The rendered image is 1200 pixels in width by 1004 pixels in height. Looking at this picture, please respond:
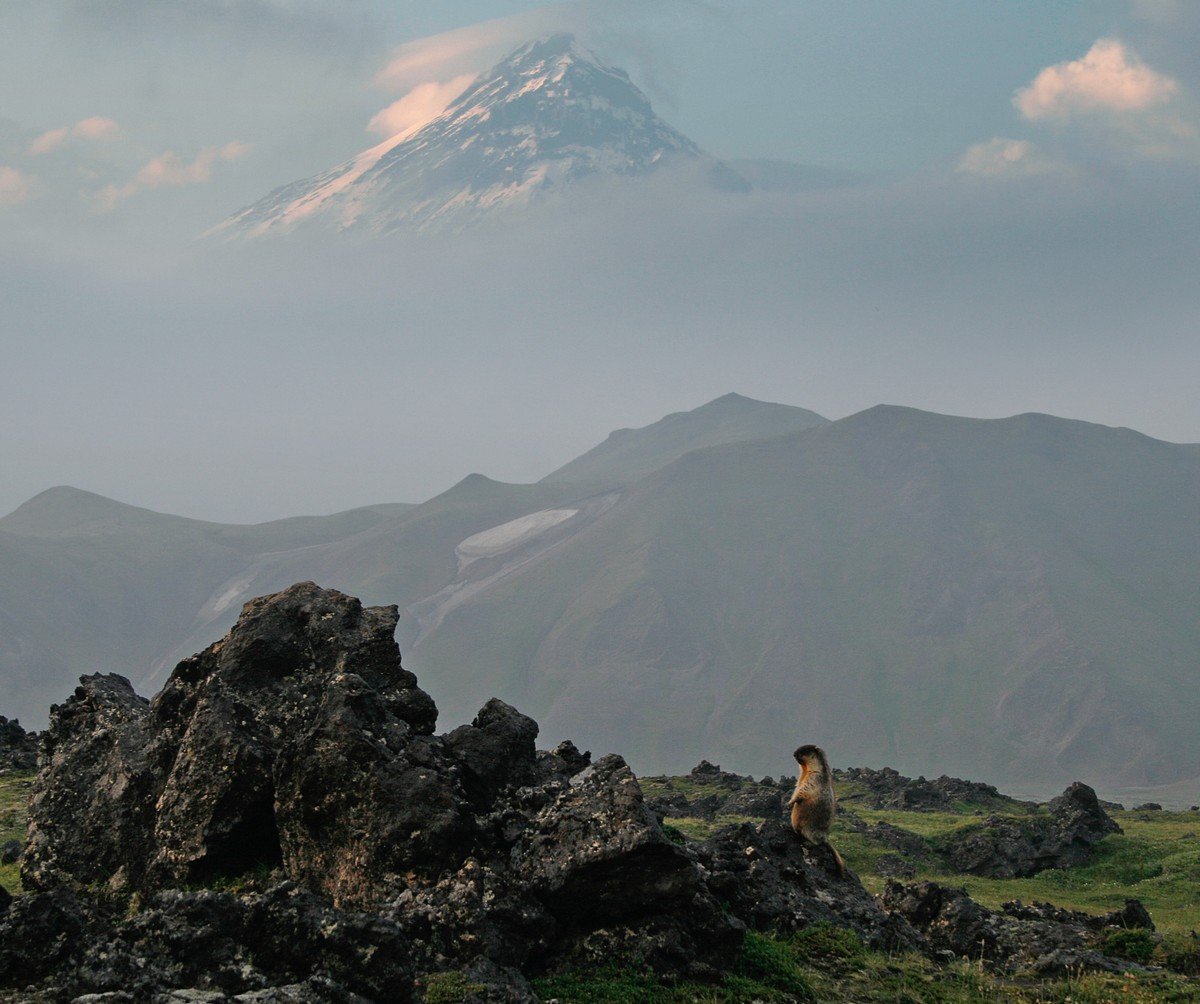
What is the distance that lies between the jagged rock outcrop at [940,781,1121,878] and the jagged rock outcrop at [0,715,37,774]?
38321 mm

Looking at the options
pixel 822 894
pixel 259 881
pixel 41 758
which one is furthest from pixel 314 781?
pixel 822 894

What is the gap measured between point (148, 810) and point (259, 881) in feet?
10.2

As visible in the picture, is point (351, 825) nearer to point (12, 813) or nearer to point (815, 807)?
point (815, 807)

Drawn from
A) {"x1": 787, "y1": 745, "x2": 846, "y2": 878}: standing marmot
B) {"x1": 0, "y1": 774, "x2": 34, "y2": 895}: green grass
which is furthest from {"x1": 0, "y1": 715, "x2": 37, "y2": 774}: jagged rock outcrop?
{"x1": 787, "y1": 745, "x2": 846, "y2": 878}: standing marmot

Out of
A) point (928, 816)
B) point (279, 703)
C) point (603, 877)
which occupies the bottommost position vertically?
point (928, 816)

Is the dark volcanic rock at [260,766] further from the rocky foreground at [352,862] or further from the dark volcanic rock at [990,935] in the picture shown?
the dark volcanic rock at [990,935]

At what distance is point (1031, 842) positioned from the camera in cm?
5247

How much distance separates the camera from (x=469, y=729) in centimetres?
2434

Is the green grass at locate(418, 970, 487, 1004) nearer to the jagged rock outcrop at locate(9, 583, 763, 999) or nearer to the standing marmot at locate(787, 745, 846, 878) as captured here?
the jagged rock outcrop at locate(9, 583, 763, 999)

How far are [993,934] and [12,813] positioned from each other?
25418mm

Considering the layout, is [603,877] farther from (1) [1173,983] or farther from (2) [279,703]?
(1) [1173,983]

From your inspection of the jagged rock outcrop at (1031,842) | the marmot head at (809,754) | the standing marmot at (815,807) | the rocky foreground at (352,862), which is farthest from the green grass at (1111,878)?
the rocky foreground at (352,862)

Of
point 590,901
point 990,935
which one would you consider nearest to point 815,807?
point 990,935

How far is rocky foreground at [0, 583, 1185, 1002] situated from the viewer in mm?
15156
